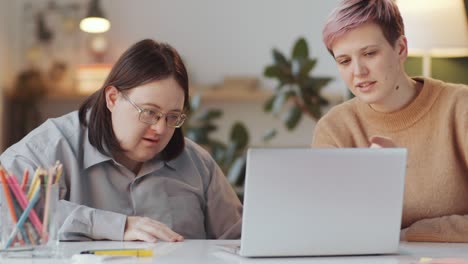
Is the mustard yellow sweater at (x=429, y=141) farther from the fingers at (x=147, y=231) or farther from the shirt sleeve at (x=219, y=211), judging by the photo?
the fingers at (x=147, y=231)

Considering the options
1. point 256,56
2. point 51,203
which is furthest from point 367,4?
point 256,56

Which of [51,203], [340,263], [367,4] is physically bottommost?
[340,263]

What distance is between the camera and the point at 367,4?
213 centimetres

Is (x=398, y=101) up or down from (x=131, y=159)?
up

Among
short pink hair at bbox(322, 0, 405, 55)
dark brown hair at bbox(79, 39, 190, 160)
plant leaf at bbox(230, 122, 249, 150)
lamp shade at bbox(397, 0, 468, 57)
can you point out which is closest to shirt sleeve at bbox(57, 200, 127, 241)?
dark brown hair at bbox(79, 39, 190, 160)

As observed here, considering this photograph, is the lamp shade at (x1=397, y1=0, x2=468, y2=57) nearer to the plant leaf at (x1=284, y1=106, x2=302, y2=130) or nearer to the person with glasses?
the person with glasses

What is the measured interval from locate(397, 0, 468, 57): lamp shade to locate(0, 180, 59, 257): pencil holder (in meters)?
1.81

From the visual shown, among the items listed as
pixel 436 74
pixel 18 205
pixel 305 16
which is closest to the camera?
pixel 18 205

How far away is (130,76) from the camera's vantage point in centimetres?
211

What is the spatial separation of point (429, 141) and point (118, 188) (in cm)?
83

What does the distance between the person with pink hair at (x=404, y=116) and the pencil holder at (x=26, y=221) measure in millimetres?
873

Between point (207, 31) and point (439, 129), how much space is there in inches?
151

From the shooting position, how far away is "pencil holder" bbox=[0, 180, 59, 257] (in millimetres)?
1624

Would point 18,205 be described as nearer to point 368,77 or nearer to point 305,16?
point 368,77
